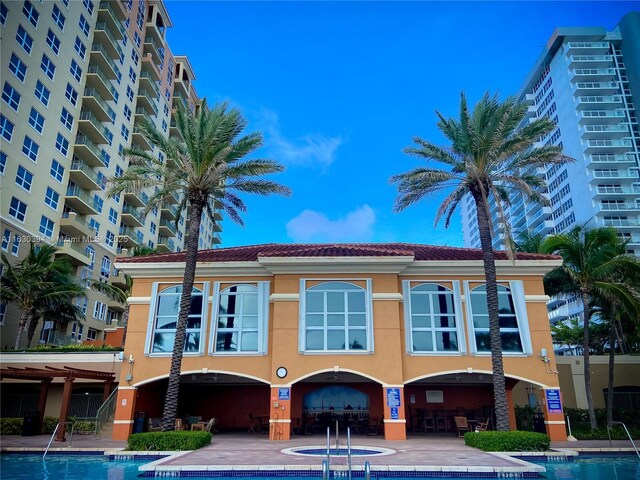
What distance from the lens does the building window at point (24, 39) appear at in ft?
115

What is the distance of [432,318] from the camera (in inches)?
822

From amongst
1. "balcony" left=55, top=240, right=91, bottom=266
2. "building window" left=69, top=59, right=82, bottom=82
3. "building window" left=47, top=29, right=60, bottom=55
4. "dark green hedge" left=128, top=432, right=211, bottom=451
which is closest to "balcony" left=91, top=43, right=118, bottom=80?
"building window" left=69, top=59, right=82, bottom=82

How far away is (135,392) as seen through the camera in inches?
800

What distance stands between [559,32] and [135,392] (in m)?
84.4

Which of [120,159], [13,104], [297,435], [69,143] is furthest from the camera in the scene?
[120,159]

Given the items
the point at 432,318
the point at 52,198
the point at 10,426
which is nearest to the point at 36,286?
the point at 52,198

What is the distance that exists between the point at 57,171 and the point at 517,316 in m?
37.7

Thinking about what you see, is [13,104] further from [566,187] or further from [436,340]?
[566,187]

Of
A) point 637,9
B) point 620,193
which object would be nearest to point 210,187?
point 620,193

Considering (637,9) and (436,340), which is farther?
(637,9)

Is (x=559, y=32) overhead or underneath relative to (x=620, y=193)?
overhead

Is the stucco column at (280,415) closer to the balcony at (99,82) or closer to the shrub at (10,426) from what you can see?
the shrub at (10,426)

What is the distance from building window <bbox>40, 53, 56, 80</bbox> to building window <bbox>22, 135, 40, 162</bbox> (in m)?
6.39

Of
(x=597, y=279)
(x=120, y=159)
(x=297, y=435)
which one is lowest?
(x=297, y=435)
